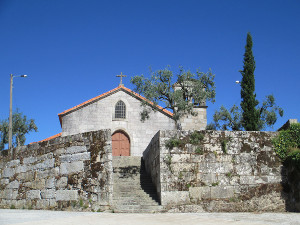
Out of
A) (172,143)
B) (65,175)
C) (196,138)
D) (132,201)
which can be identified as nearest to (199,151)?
(196,138)

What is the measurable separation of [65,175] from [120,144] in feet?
41.3

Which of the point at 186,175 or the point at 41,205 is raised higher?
the point at 186,175

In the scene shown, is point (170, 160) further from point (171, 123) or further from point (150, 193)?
point (171, 123)

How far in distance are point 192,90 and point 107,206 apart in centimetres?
1021

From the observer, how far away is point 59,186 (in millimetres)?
11086

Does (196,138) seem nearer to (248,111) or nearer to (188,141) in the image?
(188,141)

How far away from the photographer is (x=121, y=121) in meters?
23.9

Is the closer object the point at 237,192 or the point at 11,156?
the point at 237,192

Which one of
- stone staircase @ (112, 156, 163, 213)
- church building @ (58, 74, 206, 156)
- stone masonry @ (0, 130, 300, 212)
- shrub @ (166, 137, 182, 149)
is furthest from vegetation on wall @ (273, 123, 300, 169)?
church building @ (58, 74, 206, 156)

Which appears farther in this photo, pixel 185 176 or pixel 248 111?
pixel 248 111

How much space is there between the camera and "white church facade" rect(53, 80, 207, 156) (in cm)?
2338

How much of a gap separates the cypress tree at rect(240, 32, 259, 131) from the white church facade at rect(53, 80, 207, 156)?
3.42m

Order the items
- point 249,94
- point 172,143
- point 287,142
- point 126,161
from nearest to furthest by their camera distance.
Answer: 1. point 172,143
2. point 287,142
3. point 126,161
4. point 249,94

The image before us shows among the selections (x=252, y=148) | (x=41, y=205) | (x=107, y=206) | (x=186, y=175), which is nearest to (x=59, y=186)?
(x=41, y=205)
